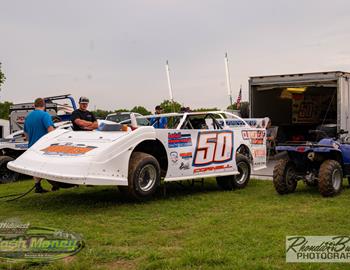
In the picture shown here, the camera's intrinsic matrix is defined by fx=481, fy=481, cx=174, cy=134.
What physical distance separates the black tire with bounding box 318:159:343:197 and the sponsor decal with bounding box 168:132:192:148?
231cm

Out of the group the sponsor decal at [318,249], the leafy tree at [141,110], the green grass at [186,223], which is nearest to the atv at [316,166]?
the green grass at [186,223]

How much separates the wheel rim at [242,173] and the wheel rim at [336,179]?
196cm

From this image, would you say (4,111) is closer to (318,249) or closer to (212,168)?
(212,168)

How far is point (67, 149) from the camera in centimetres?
725

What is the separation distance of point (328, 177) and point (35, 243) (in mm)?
5035

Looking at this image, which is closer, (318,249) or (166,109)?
(318,249)

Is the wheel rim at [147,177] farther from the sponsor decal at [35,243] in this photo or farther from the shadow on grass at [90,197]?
the sponsor decal at [35,243]

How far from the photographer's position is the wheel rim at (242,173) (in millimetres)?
9695

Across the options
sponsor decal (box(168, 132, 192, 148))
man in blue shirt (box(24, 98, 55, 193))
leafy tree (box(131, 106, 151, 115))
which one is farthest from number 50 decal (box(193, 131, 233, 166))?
leafy tree (box(131, 106, 151, 115))

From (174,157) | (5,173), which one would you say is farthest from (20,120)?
(174,157)

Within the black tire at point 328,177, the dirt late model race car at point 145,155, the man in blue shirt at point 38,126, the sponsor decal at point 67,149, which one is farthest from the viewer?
the man in blue shirt at point 38,126

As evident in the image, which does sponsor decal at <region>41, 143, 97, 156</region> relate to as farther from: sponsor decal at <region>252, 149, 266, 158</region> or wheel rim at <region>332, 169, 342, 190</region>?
sponsor decal at <region>252, 149, 266, 158</region>

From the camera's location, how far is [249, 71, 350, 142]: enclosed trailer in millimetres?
15510

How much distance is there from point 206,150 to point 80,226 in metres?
3.37
